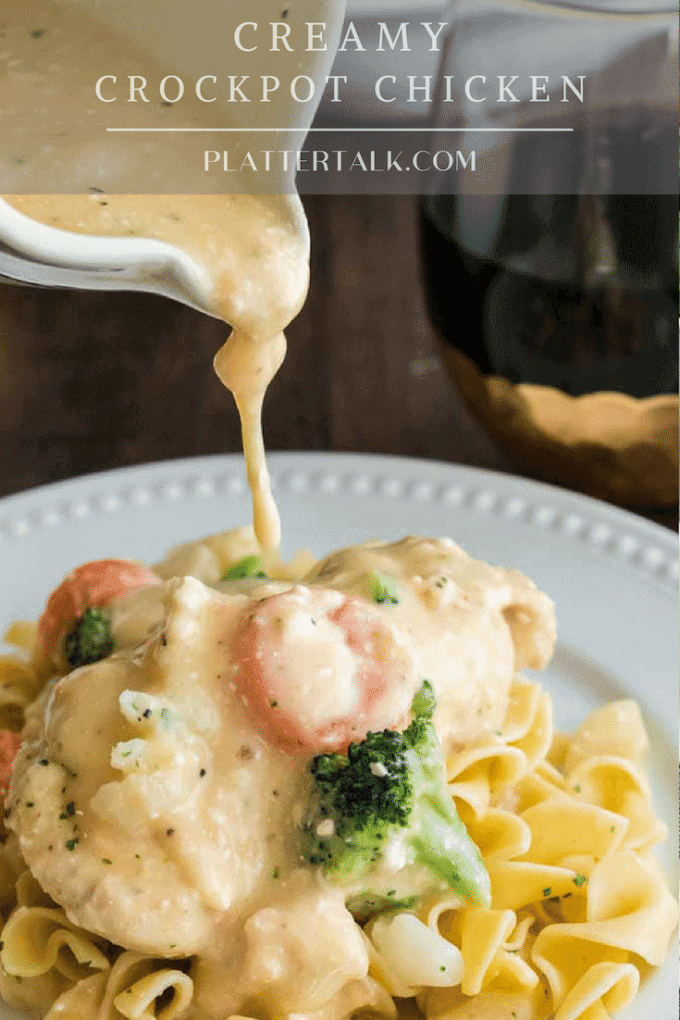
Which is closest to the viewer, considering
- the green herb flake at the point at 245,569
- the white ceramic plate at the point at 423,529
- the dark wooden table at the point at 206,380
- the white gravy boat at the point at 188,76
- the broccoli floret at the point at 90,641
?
the white gravy boat at the point at 188,76

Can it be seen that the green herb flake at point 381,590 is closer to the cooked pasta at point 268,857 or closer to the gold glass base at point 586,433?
the cooked pasta at point 268,857

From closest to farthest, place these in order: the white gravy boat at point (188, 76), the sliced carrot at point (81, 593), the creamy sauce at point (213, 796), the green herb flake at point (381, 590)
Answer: the white gravy boat at point (188, 76) < the creamy sauce at point (213, 796) < the green herb flake at point (381, 590) < the sliced carrot at point (81, 593)

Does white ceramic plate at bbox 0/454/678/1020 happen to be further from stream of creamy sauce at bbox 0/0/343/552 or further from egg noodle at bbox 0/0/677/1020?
stream of creamy sauce at bbox 0/0/343/552

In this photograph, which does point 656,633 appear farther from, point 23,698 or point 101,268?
point 101,268

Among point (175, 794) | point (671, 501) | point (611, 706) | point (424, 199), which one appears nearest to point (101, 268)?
point (175, 794)

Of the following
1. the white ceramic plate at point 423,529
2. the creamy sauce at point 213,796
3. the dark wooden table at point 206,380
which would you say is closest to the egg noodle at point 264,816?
the creamy sauce at point 213,796
